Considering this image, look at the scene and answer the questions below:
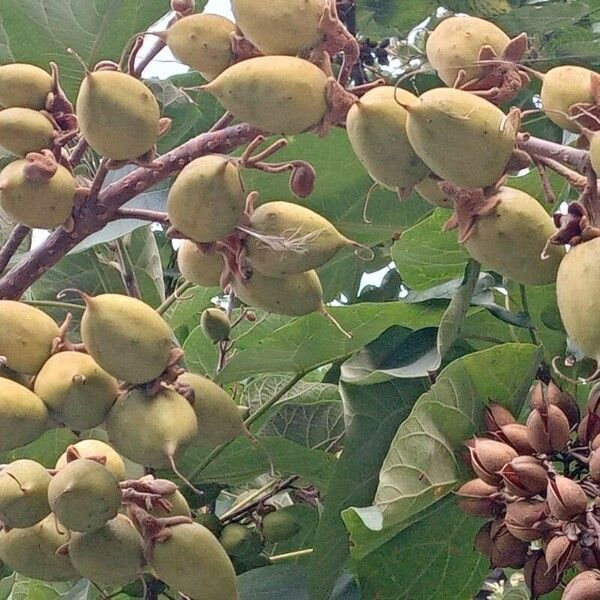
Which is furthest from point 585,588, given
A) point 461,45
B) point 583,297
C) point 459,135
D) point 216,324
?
point 216,324

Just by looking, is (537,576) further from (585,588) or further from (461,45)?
(461,45)

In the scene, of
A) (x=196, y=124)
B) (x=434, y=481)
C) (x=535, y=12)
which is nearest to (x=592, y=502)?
(x=434, y=481)

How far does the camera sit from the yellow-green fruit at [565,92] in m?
0.82

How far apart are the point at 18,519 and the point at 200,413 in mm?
166

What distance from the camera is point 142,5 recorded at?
1.18m

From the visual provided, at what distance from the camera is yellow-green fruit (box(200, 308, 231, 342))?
3.87ft

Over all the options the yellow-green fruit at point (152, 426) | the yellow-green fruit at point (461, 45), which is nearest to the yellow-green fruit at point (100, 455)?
the yellow-green fruit at point (152, 426)

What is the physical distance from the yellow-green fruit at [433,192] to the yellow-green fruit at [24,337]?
315mm

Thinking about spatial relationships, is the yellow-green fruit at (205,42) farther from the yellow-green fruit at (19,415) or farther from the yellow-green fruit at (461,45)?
the yellow-green fruit at (19,415)

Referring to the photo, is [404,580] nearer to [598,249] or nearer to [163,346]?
[163,346]

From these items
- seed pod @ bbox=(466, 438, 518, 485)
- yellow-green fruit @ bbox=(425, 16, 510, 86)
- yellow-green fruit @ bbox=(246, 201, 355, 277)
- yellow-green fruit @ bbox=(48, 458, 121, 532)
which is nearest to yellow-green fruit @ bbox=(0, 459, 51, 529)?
yellow-green fruit @ bbox=(48, 458, 121, 532)

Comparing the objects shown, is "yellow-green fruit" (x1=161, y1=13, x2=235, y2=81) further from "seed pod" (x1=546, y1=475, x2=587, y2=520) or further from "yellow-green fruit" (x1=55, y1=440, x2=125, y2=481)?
"seed pod" (x1=546, y1=475, x2=587, y2=520)

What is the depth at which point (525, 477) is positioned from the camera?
850 millimetres

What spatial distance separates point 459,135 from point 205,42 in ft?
0.81
